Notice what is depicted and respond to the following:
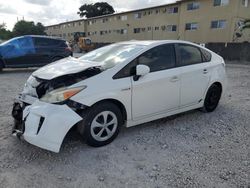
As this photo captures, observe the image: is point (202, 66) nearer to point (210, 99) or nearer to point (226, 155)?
point (210, 99)

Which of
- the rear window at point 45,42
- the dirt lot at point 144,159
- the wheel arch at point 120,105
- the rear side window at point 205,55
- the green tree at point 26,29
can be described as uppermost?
the green tree at point 26,29

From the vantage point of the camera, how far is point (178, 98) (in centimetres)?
408

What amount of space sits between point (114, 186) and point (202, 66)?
2.99 m

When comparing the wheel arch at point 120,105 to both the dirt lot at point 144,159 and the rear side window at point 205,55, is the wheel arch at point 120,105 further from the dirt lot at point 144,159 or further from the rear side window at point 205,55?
the rear side window at point 205,55

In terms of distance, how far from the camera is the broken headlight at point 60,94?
9.62ft

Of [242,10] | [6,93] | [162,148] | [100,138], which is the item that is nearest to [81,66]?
[100,138]

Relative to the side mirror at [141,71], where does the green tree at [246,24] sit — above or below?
above

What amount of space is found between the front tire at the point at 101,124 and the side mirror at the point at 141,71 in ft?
1.86

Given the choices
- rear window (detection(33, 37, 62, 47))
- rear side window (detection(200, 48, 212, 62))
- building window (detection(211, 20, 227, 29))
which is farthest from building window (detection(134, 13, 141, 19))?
rear side window (detection(200, 48, 212, 62))

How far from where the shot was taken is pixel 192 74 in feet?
13.9

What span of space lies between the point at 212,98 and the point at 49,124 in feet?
11.5

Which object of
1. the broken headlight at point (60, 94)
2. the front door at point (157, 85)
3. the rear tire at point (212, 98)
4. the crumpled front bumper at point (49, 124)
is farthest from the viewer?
the rear tire at point (212, 98)

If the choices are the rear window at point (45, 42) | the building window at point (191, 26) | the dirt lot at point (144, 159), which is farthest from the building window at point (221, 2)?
the dirt lot at point (144, 159)

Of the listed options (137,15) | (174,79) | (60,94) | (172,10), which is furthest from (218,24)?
(60,94)
